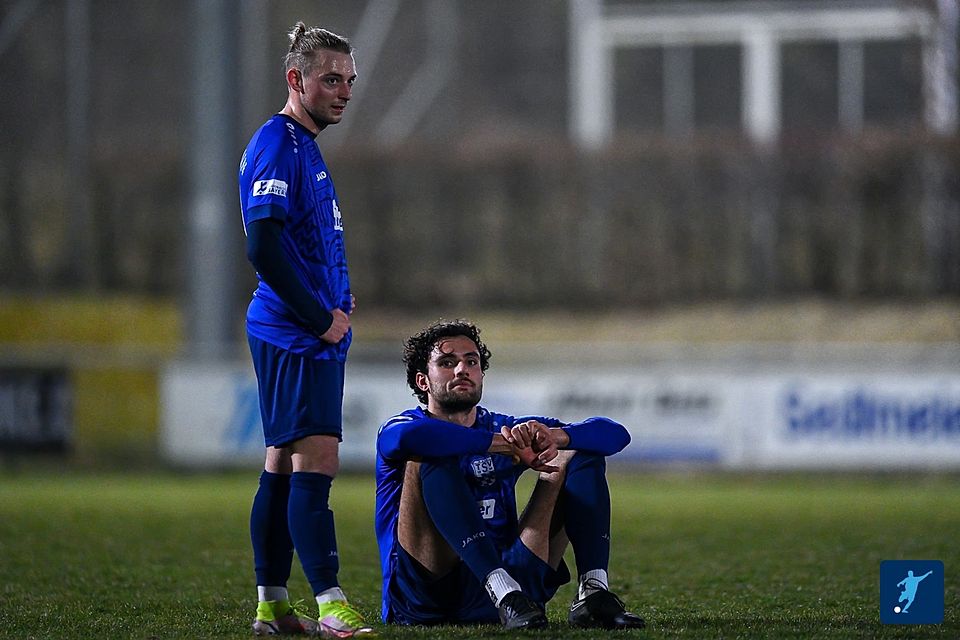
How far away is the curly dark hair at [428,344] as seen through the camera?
6031mm

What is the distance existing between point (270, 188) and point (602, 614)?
1.97 metres

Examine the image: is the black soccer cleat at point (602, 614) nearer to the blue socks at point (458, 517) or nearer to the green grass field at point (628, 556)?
the green grass field at point (628, 556)

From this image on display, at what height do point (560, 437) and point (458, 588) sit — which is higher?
point (560, 437)

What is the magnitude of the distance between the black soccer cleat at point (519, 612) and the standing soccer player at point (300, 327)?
508 millimetres

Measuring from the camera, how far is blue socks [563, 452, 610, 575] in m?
5.92

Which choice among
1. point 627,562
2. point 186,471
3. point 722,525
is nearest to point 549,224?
point 186,471

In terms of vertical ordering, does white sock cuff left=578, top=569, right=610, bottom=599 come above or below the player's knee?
below

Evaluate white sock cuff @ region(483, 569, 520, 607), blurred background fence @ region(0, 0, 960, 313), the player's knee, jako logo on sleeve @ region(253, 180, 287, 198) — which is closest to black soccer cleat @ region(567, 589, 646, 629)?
white sock cuff @ region(483, 569, 520, 607)

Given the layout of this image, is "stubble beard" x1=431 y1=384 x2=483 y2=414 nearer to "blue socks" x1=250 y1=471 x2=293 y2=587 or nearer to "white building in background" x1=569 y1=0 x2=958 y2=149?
"blue socks" x1=250 y1=471 x2=293 y2=587

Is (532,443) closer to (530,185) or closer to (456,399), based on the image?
(456,399)

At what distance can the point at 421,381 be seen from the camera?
6098 mm

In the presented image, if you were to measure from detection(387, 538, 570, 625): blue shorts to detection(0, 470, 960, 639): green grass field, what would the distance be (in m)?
0.18

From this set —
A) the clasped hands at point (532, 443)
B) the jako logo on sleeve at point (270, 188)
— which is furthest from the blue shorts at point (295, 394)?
the clasped hands at point (532, 443)

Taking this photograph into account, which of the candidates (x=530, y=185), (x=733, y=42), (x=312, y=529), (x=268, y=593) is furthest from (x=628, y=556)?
(x=733, y=42)
